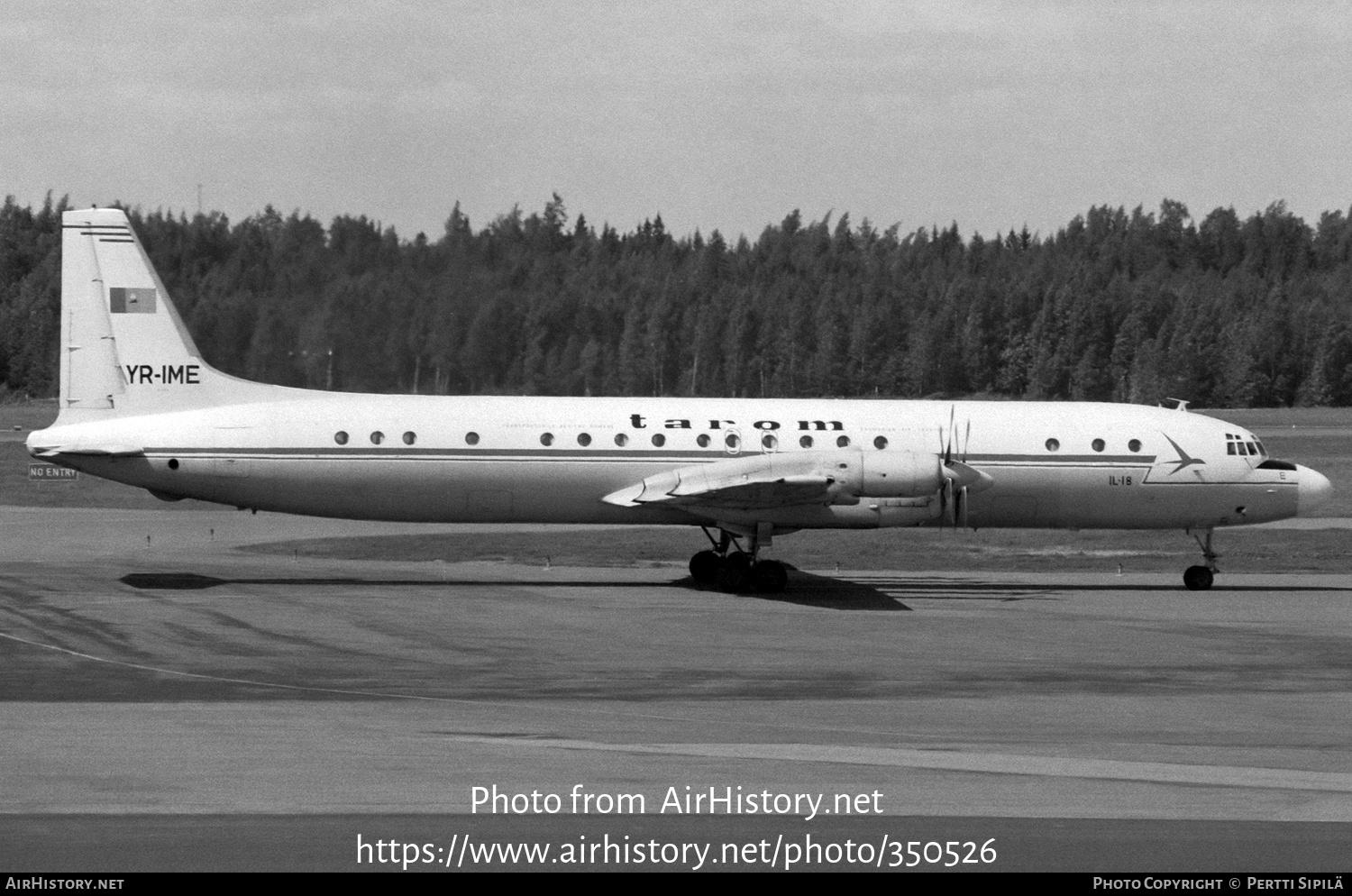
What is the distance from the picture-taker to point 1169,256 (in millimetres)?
144375

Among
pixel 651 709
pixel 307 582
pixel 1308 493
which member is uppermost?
pixel 1308 493

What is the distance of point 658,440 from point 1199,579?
11.1 meters

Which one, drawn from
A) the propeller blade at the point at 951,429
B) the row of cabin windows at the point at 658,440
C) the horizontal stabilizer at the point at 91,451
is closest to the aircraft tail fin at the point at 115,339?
the horizontal stabilizer at the point at 91,451

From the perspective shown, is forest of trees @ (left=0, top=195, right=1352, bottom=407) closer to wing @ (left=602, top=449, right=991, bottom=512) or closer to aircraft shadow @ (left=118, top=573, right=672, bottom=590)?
aircraft shadow @ (left=118, top=573, right=672, bottom=590)

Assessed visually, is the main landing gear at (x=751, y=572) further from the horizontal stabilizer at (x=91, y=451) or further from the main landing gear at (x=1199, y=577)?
the horizontal stabilizer at (x=91, y=451)

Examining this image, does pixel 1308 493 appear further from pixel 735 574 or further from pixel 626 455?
pixel 626 455

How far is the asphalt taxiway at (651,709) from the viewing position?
11.4 metres

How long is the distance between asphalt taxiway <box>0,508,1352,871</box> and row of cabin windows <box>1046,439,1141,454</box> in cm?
280

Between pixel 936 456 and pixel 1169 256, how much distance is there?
124906mm

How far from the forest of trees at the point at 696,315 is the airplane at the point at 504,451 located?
536cm

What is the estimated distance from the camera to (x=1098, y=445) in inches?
1207

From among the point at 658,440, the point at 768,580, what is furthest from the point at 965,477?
the point at 658,440
